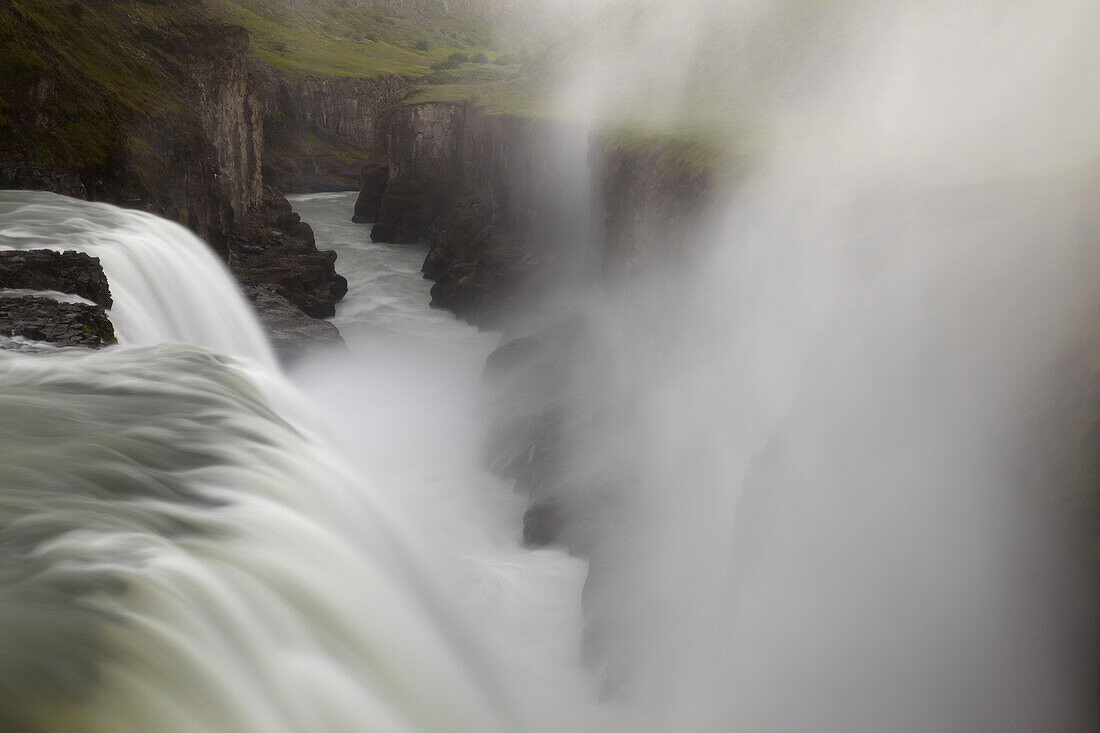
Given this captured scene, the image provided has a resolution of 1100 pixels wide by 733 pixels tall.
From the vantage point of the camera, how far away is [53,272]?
8.82 m

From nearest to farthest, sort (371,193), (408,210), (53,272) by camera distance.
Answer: (53,272) < (408,210) < (371,193)

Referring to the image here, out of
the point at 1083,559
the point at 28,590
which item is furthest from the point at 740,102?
the point at 28,590

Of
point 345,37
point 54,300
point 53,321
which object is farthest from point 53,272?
point 345,37

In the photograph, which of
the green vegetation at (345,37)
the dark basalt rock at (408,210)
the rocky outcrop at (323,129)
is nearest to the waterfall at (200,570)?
the dark basalt rock at (408,210)

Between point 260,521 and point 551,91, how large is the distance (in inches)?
1011

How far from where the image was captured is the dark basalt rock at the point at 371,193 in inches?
1480

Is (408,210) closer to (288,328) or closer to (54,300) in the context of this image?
(288,328)

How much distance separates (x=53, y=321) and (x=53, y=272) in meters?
0.92

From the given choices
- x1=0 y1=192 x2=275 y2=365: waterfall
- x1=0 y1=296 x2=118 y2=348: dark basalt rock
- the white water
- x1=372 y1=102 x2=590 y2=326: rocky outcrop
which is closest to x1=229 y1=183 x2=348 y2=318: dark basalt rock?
x1=372 y1=102 x2=590 y2=326: rocky outcrop

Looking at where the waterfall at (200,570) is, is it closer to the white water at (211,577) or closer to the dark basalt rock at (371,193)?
the white water at (211,577)

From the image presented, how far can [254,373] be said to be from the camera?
8875mm

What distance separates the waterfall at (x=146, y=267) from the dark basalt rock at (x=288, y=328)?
12.9ft

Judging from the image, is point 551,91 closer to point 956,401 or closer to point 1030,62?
point 1030,62

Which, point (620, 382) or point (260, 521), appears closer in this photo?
point (260, 521)
